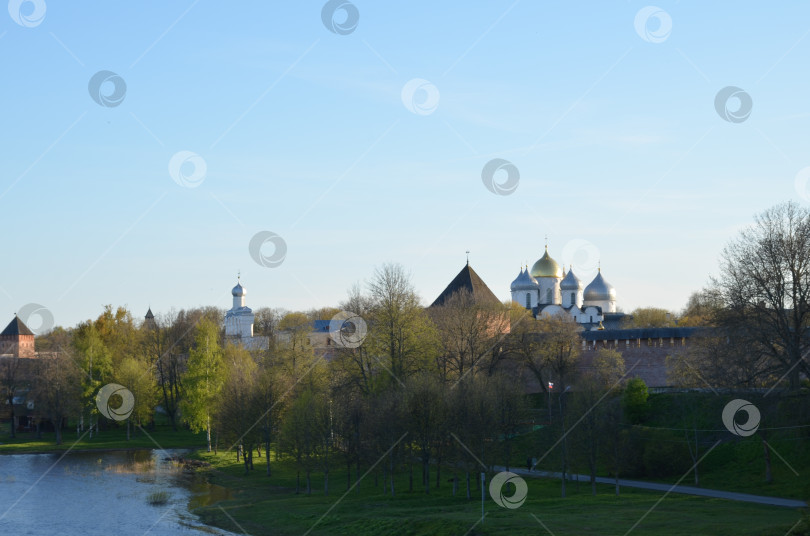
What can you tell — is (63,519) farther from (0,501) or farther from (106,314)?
(106,314)

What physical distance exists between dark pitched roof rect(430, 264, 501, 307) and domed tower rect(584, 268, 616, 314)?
1539 inches

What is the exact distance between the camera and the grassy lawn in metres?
31.6

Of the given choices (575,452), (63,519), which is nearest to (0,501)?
(63,519)

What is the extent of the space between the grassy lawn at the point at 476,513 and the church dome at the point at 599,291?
2820 inches

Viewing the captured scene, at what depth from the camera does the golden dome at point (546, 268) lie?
123000 mm

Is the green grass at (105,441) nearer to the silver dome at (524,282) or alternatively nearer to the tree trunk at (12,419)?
the tree trunk at (12,419)

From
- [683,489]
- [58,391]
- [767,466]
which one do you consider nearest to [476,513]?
[683,489]

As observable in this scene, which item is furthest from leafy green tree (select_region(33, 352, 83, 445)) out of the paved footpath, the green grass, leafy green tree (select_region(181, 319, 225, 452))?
the paved footpath

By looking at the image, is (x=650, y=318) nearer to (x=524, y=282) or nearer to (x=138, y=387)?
(x=524, y=282)

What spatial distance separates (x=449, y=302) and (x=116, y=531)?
36930 mm

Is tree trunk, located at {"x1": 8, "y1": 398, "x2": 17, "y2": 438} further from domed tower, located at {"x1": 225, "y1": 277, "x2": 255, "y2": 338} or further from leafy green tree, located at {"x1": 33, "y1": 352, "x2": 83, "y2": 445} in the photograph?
domed tower, located at {"x1": 225, "y1": 277, "x2": 255, "y2": 338}

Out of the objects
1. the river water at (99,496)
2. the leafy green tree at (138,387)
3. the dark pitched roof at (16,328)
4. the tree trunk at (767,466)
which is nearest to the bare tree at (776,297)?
the tree trunk at (767,466)

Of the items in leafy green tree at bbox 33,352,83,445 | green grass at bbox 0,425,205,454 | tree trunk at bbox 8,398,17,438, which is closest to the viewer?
green grass at bbox 0,425,205,454

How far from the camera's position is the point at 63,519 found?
3991 cm
